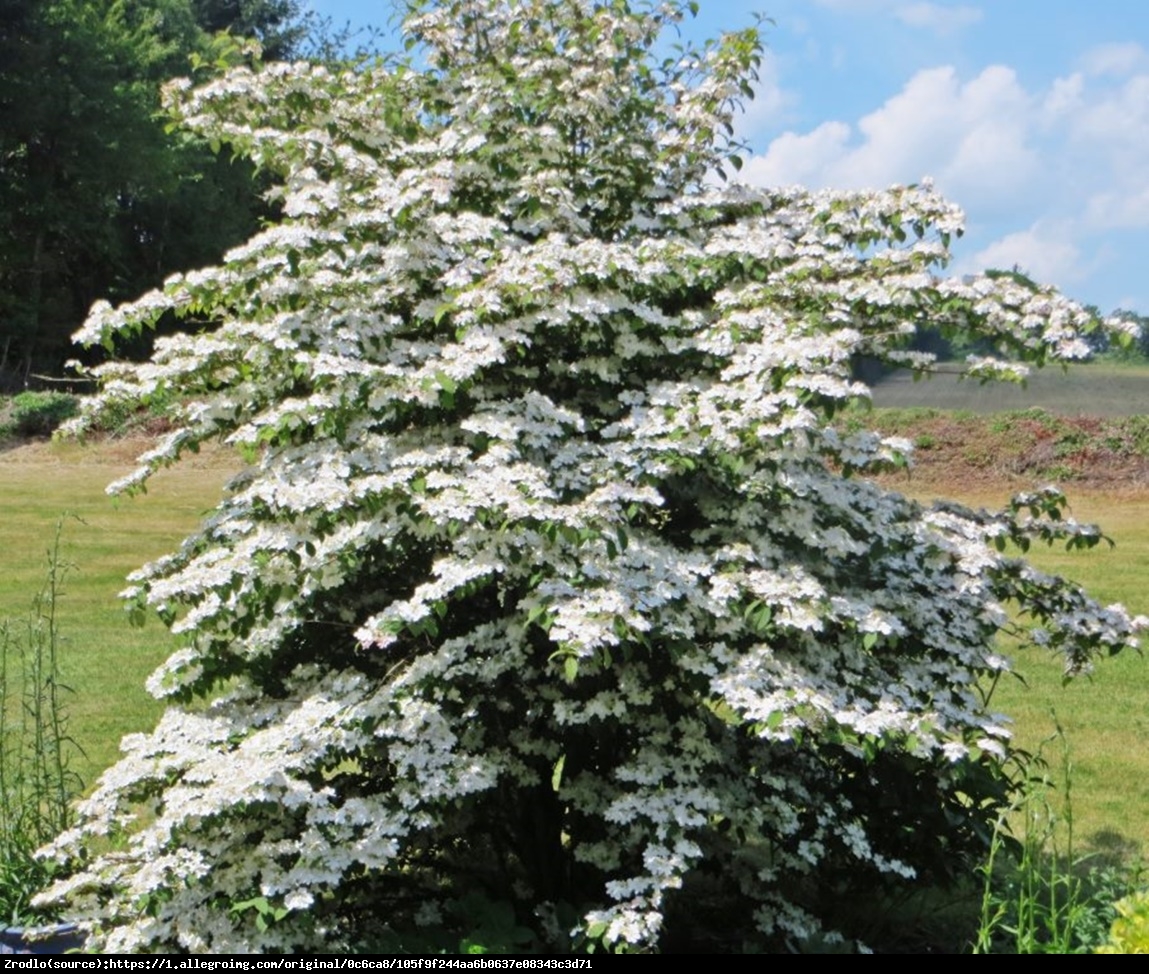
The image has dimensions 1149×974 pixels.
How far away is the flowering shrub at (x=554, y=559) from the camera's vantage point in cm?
399

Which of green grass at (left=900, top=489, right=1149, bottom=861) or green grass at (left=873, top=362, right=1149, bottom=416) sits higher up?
green grass at (left=873, top=362, right=1149, bottom=416)

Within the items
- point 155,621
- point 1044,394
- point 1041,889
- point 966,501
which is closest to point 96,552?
point 155,621

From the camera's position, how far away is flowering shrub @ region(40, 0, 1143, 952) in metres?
3.99

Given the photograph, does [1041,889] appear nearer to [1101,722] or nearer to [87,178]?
[1101,722]

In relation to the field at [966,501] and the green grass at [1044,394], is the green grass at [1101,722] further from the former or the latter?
the green grass at [1044,394]

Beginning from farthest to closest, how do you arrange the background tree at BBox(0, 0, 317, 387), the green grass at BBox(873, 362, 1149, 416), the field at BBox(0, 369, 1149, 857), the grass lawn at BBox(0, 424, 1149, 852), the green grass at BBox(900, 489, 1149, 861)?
the background tree at BBox(0, 0, 317, 387) → the green grass at BBox(873, 362, 1149, 416) → the field at BBox(0, 369, 1149, 857) → the grass lawn at BBox(0, 424, 1149, 852) → the green grass at BBox(900, 489, 1149, 861)

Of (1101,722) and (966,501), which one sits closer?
(1101,722)

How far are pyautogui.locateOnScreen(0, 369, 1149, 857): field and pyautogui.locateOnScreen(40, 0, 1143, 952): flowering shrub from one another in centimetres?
119

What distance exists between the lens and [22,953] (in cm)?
444

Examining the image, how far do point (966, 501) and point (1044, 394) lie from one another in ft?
29.9

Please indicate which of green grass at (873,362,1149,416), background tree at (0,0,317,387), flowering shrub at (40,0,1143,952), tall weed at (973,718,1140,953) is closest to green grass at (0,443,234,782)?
flowering shrub at (40,0,1143,952)

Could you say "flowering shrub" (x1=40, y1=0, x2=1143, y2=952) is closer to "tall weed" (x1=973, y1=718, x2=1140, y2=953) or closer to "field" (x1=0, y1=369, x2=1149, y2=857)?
"tall weed" (x1=973, y1=718, x2=1140, y2=953)

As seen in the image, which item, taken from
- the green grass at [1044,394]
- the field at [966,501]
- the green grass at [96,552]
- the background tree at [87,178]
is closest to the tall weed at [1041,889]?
the field at [966,501]

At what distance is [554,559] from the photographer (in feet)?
13.2
